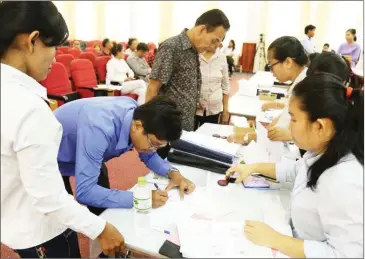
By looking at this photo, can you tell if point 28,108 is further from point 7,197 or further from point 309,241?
point 309,241

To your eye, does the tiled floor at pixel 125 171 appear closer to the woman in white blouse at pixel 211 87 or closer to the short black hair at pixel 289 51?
A: the woman in white blouse at pixel 211 87

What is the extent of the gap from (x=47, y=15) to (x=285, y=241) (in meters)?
0.87

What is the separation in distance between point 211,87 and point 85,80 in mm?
2592

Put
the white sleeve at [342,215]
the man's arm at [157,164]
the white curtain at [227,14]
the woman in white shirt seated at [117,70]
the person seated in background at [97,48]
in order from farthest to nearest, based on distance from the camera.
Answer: the white curtain at [227,14] < the person seated in background at [97,48] < the woman in white shirt seated at [117,70] < the man's arm at [157,164] < the white sleeve at [342,215]

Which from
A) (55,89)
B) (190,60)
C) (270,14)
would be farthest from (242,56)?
(190,60)

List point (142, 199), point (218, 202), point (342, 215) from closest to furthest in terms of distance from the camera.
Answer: point (342, 215) < point (142, 199) < point (218, 202)

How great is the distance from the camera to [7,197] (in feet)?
2.54

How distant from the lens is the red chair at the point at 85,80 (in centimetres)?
436

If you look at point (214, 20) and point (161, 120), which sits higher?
point (214, 20)

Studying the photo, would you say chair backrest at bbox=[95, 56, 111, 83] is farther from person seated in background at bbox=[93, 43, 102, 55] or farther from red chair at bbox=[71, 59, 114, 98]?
person seated in background at bbox=[93, 43, 102, 55]

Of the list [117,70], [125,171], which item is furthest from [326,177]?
[117,70]

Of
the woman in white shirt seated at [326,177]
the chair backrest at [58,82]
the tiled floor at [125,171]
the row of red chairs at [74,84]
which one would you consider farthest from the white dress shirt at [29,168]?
the chair backrest at [58,82]

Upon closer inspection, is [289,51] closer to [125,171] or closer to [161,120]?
[161,120]

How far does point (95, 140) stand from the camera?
3.80ft
